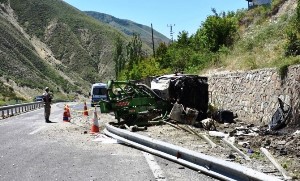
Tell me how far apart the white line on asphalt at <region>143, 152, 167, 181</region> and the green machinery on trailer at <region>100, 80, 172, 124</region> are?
7.48m

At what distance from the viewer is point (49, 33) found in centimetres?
15162

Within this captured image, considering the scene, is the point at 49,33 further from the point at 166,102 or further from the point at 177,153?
the point at 177,153

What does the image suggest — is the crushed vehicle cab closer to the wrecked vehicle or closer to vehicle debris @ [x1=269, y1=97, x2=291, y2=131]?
the wrecked vehicle

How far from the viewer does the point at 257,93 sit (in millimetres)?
19797

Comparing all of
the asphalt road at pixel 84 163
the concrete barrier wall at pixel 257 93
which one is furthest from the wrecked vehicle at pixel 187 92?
the asphalt road at pixel 84 163

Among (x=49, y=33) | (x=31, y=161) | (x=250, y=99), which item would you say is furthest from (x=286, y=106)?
(x=49, y=33)

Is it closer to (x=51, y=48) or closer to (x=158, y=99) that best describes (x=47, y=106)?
(x=158, y=99)

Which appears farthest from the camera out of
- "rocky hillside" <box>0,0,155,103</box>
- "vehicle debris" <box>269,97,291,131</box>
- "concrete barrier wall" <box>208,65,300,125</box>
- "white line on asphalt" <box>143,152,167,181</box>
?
"rocky hillside" <box>0,0,155,103</box>

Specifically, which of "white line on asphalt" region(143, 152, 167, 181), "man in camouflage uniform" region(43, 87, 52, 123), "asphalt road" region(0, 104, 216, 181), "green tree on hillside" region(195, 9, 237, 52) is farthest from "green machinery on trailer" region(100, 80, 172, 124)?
"green tree on hillside" region(195, 9, 237, 52)

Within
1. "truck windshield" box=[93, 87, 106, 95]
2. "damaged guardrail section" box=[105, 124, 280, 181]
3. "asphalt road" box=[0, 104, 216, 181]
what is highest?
"truck windshield" box=[93, 87, 106, 95]

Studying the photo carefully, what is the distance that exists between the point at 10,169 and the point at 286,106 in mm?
11099

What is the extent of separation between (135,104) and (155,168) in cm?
959

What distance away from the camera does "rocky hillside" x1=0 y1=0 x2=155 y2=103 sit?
105375 mm

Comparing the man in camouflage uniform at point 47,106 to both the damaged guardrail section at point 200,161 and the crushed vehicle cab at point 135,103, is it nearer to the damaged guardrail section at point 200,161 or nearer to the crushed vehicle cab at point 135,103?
the crushed vehicle cab at point 135,103
